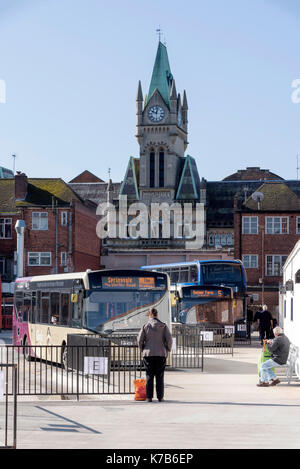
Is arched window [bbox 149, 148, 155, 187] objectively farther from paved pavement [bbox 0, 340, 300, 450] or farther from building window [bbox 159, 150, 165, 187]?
paved pavement [bbox 0, 340, 300, 450]

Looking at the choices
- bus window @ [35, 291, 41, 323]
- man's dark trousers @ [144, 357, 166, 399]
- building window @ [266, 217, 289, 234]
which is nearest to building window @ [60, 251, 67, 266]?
building window @ [266, 217, 289, 234]

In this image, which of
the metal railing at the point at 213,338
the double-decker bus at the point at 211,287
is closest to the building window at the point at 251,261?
the double-decker bus at the point at 211,287

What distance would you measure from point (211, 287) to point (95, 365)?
24202 millimetres

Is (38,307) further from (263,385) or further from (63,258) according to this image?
(63,258)

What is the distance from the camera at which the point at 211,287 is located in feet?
138

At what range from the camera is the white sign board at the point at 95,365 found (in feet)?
59.5

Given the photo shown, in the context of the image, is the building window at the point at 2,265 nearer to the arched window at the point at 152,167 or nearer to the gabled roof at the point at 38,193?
the gabled roof at the point at 38,193

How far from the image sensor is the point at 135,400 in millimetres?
17516

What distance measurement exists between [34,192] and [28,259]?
586 centimetres

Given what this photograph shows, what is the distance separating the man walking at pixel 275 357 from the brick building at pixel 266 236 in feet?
176

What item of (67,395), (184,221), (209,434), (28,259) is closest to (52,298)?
(67,395)

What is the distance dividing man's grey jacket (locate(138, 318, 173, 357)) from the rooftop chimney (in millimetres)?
58289

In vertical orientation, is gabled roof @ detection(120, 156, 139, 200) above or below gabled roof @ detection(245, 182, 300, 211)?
above

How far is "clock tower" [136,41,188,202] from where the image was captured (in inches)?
4830
